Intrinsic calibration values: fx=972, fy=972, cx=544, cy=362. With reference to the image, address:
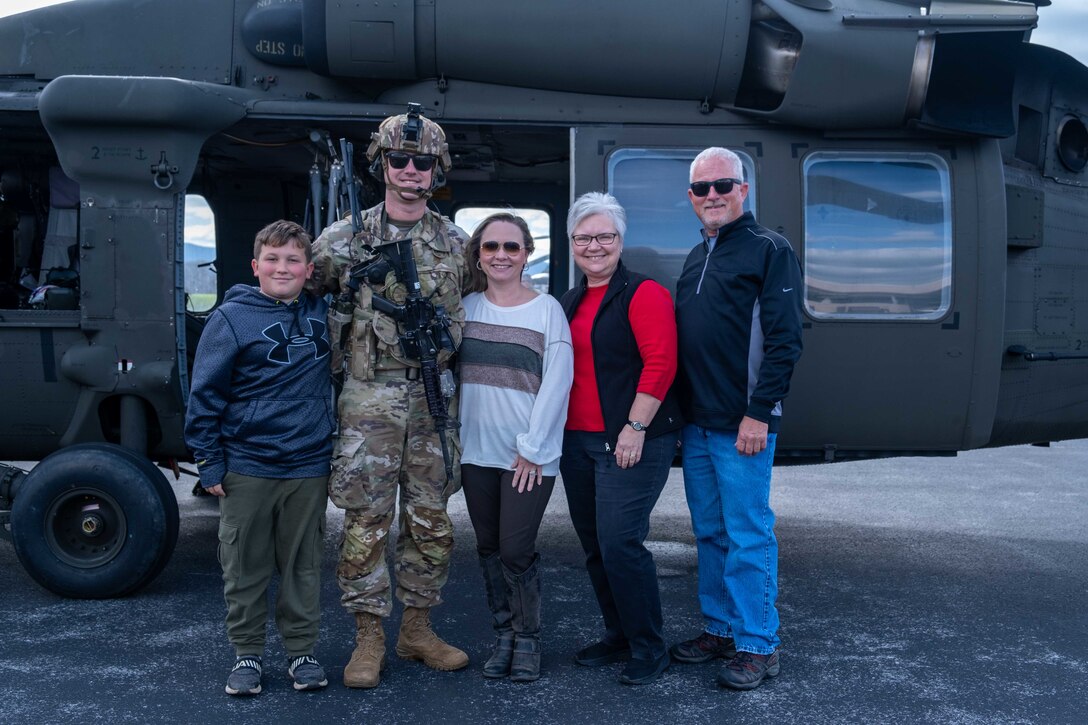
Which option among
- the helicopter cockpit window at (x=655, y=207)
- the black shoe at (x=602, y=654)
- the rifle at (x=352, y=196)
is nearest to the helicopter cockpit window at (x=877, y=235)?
the helicopter cockpit window at (x=655, y=207)

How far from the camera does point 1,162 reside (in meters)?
6.15

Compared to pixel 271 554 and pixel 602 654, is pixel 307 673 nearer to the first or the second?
pixel 271 554

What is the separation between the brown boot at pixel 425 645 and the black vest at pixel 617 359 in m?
1.12

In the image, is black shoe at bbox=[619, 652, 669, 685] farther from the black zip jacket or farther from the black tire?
the black tire

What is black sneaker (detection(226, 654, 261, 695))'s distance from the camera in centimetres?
374

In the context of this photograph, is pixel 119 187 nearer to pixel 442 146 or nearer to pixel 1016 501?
pixel 442 146

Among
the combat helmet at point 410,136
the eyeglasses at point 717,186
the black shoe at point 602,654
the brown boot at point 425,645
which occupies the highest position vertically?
the combat helmet at point 410,136

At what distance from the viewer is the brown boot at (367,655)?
3.81 meters

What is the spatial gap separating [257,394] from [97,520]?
1721 millimetres

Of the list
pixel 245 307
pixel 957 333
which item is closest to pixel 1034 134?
pixel 957 333

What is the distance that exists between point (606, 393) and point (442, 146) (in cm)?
121

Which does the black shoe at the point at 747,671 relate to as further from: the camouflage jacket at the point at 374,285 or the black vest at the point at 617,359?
the camouflage jacket at the point at 374,285

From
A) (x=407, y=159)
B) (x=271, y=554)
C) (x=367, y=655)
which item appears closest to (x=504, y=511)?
(x=367, y=655)

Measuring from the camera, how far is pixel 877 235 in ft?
17.0
